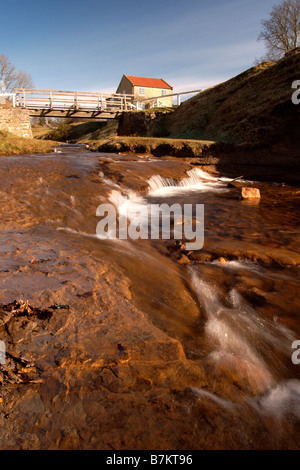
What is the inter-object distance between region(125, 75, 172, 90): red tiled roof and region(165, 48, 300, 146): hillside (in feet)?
111

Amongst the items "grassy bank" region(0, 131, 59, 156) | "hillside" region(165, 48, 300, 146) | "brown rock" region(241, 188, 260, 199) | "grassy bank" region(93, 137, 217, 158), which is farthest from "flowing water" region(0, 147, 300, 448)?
"grassy bank" region(0, 131, 59, 156)

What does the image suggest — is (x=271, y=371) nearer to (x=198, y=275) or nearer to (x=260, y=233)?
(x=198, y=275)

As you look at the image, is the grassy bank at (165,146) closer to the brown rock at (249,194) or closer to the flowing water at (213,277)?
the brown rock at (249,194)

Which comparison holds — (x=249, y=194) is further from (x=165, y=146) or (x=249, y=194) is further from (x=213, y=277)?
(x=165, y=146)

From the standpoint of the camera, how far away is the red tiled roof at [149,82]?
49.1 meters

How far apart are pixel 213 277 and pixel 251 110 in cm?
1276

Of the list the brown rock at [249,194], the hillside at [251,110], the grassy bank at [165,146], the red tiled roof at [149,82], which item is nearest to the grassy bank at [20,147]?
the grassy bank at [165,146]

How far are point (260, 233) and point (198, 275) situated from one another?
1.95 m

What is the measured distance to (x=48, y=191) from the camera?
5965mm

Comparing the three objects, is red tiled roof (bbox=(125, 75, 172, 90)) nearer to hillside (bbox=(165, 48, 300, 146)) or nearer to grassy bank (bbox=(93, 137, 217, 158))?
hillside (bbox=(165, 48, 300, 146))

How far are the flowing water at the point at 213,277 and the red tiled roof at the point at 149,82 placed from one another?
48.9 metres

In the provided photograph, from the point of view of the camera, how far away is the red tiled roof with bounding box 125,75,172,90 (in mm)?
49062

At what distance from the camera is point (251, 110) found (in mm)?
13484
